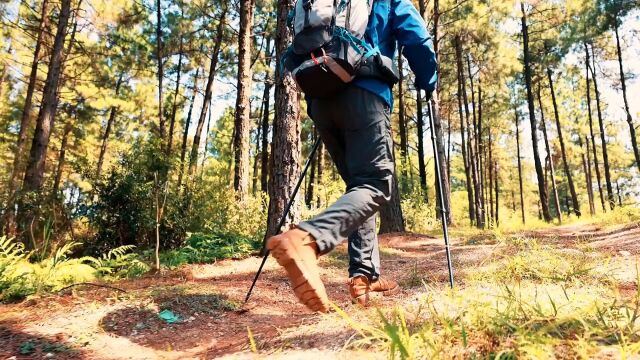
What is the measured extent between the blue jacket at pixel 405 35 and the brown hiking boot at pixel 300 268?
1.09 meters

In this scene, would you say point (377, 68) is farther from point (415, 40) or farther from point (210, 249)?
point (210, 249)

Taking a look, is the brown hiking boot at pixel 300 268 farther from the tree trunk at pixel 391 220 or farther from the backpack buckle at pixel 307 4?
the tree trunk at pixel 391 220

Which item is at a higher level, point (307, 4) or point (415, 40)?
point (307, 4)

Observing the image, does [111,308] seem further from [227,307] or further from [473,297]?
[473,297]

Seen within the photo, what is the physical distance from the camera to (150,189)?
6.34 metres

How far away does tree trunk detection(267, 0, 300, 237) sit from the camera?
5.35m

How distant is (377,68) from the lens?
2.42 metres

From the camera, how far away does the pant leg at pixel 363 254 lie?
8.63 ft

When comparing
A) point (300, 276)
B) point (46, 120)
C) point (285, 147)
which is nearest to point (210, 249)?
point (285, 147)

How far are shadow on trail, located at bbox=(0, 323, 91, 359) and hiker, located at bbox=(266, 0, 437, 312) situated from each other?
1.31 metres

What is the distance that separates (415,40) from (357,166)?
0.84 meters

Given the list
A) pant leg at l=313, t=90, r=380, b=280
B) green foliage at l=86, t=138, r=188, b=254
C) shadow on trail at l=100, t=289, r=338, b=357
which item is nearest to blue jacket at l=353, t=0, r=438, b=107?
pant leg at l=313, t=90, r=380, b=280

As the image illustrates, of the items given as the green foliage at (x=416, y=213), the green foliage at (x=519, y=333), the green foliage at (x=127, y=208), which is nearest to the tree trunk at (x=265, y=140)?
the green foliage at (x=416, y=213)

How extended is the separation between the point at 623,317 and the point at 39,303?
3.36 m
